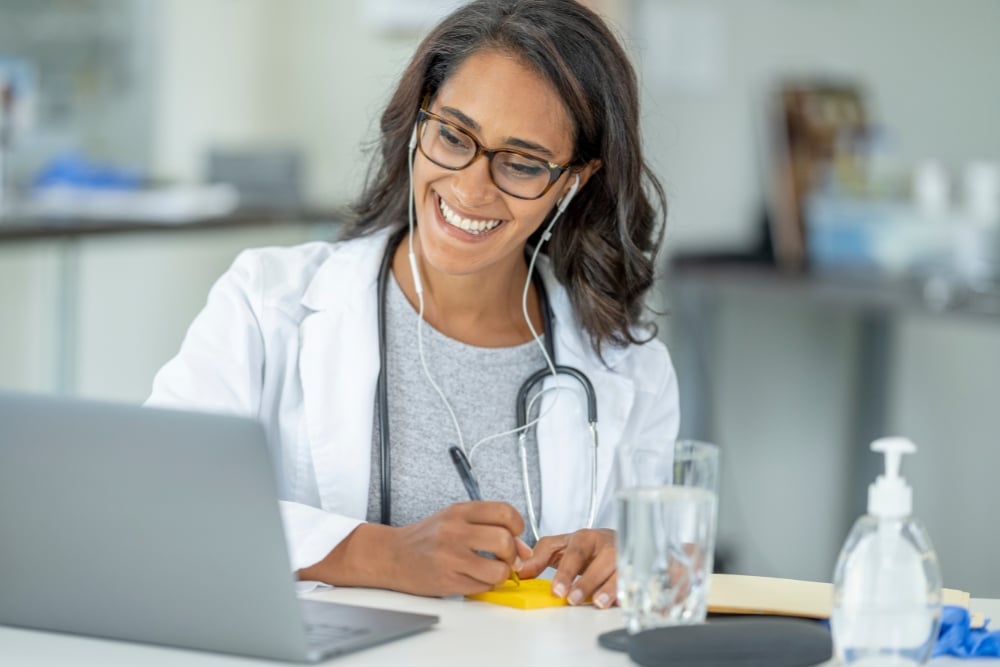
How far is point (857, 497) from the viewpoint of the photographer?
3877 millimetres

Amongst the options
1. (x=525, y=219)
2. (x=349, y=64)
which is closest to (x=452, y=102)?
(x=525, y=219)

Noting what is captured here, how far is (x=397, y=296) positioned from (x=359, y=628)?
2.21ft

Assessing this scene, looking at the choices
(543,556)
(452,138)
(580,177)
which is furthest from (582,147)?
(543,556)

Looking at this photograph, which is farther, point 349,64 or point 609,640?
point 349,64

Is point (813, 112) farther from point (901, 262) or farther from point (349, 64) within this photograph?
point (349, 64)

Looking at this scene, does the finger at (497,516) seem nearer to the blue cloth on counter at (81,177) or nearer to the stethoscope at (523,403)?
the stethoscope at (523,403)

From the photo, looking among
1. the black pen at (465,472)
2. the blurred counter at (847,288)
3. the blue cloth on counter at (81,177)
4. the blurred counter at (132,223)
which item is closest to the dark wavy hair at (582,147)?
the black pen at (465,472)

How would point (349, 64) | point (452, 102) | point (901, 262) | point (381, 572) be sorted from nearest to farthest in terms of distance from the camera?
point (381, 572), point (452, 102), point (901, 262), point (349, 64)

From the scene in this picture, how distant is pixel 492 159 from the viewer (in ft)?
5.40

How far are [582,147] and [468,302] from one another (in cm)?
25

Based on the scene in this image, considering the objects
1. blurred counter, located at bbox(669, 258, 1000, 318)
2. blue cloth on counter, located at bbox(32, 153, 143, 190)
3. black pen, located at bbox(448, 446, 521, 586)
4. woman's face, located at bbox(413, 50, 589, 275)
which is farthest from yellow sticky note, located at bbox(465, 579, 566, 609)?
blue cloth on counter, located at bbox(32, 153, 143, 190)

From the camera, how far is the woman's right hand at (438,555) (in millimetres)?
1329

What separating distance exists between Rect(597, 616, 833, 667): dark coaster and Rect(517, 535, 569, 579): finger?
25 cm

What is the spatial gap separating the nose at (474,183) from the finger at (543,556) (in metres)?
0.41
